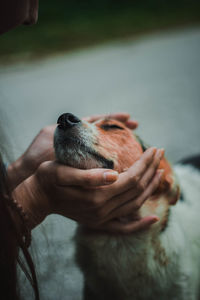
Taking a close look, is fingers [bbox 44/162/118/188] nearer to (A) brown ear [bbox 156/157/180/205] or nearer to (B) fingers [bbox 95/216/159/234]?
(B) fingers [bbox 95/216/159/234]

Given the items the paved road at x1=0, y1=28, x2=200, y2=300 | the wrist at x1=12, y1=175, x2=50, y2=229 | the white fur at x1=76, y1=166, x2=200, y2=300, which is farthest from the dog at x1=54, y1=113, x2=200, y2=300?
the paved road at x1=0, y1=28, x2=200, y2=300

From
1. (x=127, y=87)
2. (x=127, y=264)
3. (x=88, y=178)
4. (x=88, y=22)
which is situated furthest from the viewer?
(x=88, y=22)

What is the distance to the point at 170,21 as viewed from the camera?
9.28m

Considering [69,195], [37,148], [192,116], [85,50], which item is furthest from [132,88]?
[69,195]

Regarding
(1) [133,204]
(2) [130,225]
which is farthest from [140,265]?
(1) [133,204]

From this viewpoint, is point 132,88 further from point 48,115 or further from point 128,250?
point 128,250

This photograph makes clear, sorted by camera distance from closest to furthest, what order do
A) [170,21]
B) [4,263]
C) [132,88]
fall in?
[4,263]
[132,88]
[170,21]

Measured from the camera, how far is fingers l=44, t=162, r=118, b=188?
124cm

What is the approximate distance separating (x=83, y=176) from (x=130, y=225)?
0.45m

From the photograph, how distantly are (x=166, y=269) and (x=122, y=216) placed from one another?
0.39 m

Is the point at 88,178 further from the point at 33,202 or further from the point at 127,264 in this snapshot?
the point at 127,264

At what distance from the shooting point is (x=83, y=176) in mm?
1237

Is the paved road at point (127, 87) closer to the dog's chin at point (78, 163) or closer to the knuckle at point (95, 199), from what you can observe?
the dog's chin at point (78, 163)

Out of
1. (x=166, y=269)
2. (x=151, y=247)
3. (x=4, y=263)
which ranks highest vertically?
(x=4, y=263)
